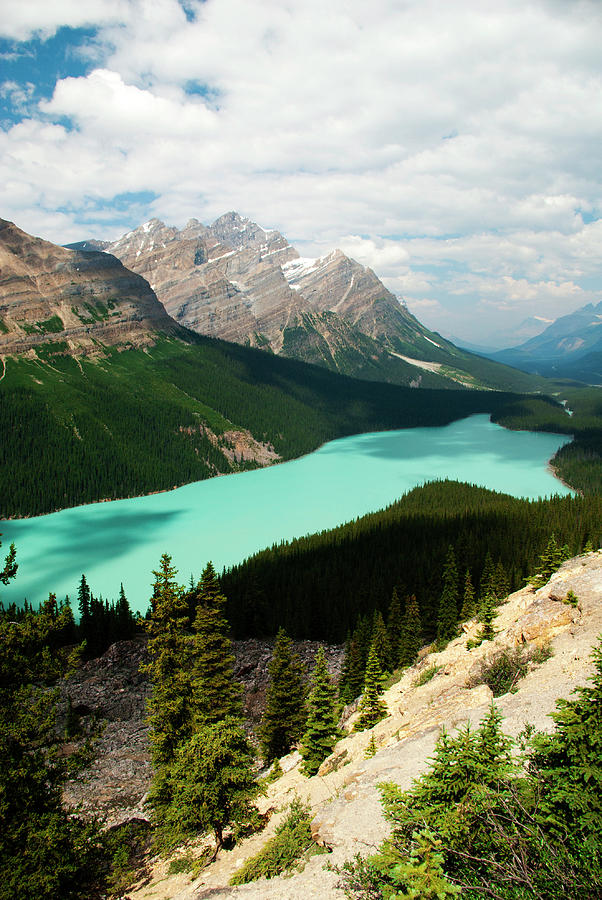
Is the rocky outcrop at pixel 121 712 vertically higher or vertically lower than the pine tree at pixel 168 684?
lower

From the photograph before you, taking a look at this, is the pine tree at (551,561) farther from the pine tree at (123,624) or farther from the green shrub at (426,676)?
the pine tree at (123,624)

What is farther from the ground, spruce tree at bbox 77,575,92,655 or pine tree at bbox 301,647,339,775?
pine tree at bbox 301,647,339,775

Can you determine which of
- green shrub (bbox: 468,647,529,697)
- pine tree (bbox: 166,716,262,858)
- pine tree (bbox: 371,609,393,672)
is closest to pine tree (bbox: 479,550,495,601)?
pine tree (bbox: 371,609,393,672)

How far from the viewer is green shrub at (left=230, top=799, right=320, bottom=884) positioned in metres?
14.1

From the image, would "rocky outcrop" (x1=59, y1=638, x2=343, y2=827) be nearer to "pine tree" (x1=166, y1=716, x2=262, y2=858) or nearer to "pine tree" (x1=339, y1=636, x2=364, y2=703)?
"pine tree" (x1=339, y1=636, x2=364, y2=703)

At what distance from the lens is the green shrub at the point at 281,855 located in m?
14.1

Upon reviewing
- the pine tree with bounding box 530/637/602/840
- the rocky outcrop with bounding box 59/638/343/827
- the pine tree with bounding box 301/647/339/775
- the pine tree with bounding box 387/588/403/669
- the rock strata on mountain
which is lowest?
the rocky outcrop with bounding box 59/638/343/827

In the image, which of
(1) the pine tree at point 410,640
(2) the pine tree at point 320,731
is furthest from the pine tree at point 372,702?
(1) the pine tree at point 410,640

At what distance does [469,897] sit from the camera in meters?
9.16

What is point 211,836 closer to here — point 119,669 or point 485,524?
point 119,669

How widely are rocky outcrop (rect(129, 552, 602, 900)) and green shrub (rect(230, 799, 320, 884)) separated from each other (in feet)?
1.26

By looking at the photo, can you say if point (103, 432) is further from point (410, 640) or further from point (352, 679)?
point (352, 679)

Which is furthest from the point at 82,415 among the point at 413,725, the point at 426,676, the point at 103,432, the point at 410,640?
the point at 413,725

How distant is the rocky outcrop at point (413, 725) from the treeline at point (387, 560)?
2732 centimetres
